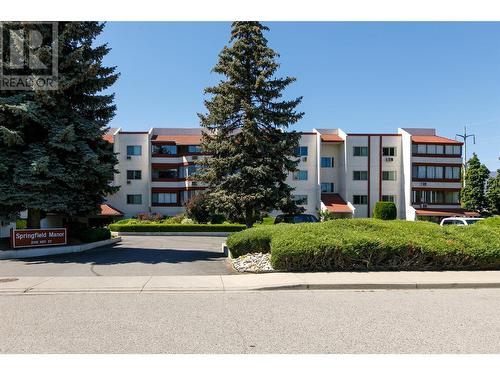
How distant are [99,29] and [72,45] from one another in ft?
4.87

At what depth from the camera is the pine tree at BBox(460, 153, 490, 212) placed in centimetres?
4727

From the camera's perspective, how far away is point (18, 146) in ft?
54.8

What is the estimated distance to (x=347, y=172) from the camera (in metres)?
46.8

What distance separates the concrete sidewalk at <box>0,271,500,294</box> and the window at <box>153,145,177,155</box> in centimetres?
3779

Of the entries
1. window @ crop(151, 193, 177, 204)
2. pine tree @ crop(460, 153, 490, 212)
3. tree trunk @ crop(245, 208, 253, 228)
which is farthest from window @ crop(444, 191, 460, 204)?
tree trunk @ crop(245, 208, 253, 228)

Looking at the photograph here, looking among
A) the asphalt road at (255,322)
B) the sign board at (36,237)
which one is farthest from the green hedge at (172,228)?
the asphalt road at (255,322)

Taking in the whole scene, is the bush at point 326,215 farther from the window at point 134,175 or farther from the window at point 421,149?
the window at point 134,175

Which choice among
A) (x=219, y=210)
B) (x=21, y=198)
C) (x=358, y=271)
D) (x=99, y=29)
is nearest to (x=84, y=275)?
(x=21, y=198)

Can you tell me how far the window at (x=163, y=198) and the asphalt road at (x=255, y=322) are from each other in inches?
1539

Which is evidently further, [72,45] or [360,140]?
[360,140]

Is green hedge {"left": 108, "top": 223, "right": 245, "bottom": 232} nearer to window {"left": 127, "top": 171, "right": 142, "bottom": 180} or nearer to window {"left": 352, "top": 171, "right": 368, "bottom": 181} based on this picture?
window {"left": 127, "top": 171, "right": 142, "bottom": 180}

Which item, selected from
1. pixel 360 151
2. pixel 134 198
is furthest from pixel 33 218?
pixel 360 151

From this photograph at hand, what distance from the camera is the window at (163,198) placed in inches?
1866

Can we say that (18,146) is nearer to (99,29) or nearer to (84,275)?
(99,29)
